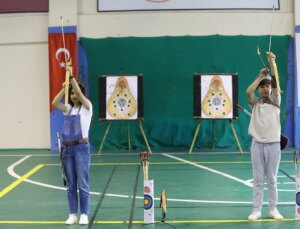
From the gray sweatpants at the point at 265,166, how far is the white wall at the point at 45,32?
6318mm

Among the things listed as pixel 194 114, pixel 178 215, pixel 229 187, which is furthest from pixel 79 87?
pixel 194 114

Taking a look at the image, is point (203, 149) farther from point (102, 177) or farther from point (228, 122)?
point (102, 177)

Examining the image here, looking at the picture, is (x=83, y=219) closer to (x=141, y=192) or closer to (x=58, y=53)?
(x=141, y=192)

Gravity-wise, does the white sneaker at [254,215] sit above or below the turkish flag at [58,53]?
below

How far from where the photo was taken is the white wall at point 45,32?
33.7 ft

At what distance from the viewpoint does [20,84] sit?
10422mm

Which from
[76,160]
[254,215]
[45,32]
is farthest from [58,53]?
[254,215]

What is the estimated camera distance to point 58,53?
10.0 meters

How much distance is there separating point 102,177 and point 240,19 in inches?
211

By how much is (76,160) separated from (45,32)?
6743 millimetres

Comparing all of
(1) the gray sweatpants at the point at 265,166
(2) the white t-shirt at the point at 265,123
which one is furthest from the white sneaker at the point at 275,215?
(2) the white t-shirt at the point at 265,123

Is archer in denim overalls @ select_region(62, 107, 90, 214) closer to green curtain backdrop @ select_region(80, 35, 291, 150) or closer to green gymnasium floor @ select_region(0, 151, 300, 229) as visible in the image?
green gymnasium floor @ select_region(0, 151, 300, 229)

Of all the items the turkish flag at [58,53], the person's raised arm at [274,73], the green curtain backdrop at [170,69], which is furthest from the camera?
the green curtain backdrop at [170,69]

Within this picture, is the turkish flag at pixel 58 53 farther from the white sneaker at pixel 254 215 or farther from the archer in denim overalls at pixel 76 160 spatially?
the white sneaker at pixel 254 215
